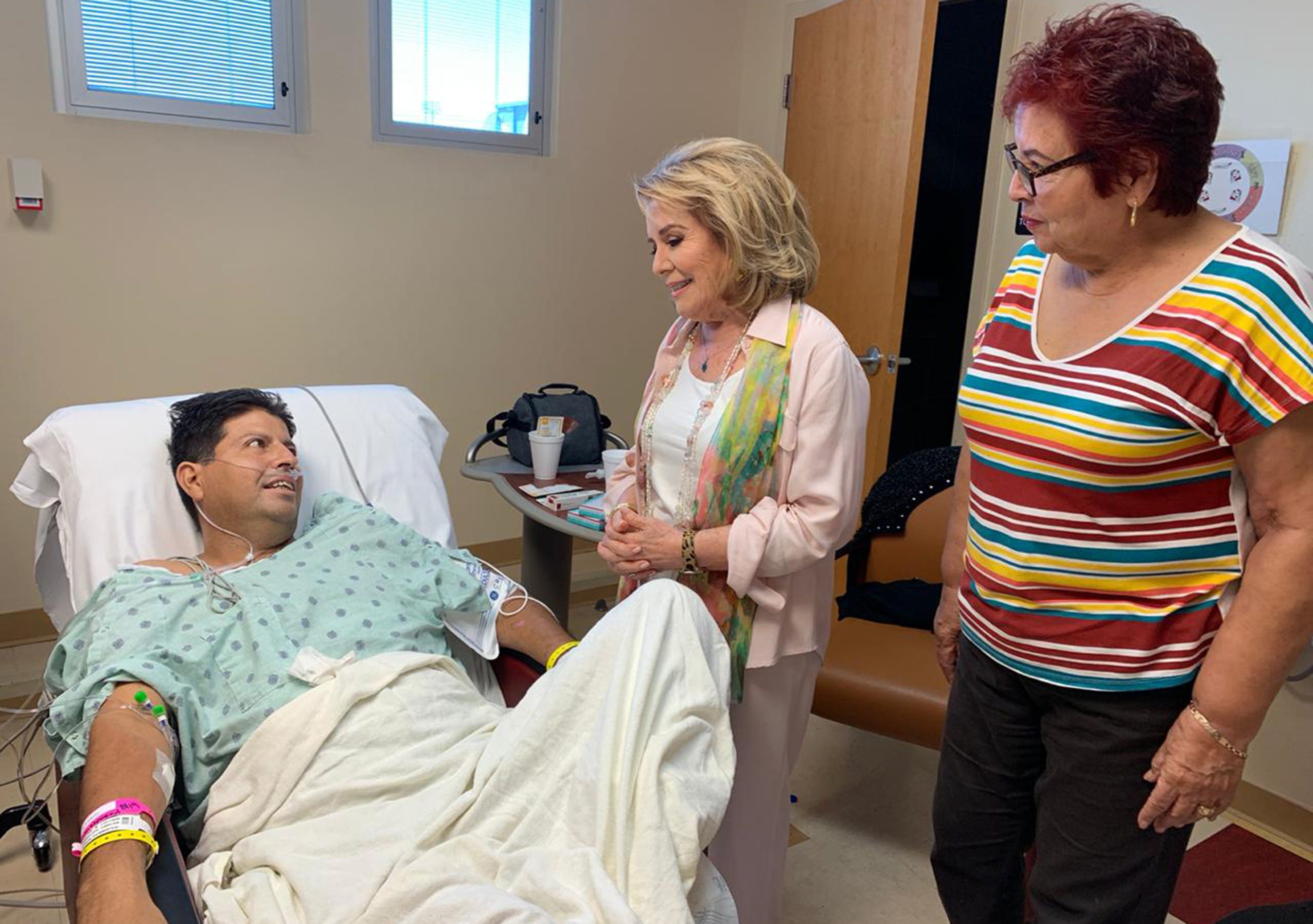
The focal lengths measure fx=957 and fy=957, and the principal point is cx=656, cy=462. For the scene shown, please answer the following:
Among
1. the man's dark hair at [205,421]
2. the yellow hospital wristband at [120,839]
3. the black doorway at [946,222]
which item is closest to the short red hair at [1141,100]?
the yellow hospital wristband at [120,839]

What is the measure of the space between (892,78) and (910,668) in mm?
1590

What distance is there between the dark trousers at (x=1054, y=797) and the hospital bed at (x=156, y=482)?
2.45ft

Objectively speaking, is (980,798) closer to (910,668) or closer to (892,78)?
(910,668)

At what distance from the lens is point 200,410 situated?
1793 mm

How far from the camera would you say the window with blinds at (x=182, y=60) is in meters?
2.65

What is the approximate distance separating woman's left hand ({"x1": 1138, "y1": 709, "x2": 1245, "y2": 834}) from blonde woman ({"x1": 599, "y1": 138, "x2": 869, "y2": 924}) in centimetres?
52

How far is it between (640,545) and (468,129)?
2.31m

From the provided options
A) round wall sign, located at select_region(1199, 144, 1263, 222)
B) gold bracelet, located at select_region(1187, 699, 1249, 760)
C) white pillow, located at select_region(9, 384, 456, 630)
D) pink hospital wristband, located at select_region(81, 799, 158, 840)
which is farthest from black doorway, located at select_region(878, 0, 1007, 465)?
pink hospital wristband, located at select_region(81, 799, 158, 840)

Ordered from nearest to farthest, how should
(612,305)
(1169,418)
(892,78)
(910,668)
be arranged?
(1169,418), (910,668), (892,78), (612,305)

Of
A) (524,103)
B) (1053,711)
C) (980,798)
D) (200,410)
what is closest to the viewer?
(1053,711)

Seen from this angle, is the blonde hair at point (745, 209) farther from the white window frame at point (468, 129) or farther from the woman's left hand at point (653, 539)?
the white window frame at point (468, 129)

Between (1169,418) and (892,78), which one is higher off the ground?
(892,78)

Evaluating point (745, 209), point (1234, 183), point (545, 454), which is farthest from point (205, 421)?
point (1234, 183)

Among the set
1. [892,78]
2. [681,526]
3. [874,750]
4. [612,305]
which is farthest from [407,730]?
[612,305]
